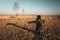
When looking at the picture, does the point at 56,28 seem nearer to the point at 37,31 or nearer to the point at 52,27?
the point at 52,27

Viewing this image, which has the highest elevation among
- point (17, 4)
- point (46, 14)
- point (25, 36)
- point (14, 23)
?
point (17, 4)

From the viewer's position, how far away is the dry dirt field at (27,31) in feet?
10.2

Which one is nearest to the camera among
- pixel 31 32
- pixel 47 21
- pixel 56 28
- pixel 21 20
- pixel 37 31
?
pixel 37 31

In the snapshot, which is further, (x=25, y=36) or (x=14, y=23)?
(x=14, y=23)

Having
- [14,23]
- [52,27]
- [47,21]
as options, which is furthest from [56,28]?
[14,23]

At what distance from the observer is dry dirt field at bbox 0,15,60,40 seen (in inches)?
122

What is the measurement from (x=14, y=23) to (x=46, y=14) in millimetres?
975

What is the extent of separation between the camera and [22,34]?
3.25 meters

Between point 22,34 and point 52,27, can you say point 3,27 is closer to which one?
point 22,34

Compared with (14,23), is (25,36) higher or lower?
lower

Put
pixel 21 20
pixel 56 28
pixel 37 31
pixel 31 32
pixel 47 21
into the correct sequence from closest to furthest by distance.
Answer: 1. pixel 37 31
2. pixel 31 32
3. pixel 56 28
4. pixel 47 21
5. pixel 21 20

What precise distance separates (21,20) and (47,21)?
0.82 m

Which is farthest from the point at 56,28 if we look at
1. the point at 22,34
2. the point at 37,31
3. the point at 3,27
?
the point at 3,27

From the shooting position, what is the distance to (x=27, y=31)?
10.7ft
